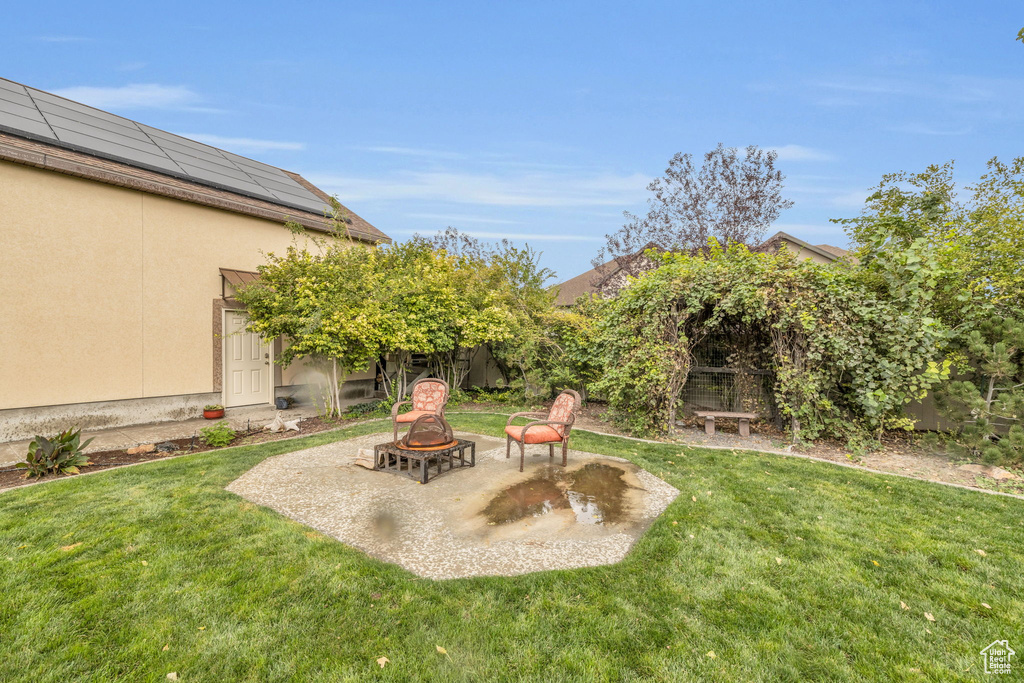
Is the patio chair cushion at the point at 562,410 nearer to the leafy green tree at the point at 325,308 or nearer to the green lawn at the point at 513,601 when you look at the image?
the green lawn at the point at 513,601

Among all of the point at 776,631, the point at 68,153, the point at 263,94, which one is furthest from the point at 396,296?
the point at 263,94

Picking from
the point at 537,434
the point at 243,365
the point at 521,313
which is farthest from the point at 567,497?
the point at 243,365

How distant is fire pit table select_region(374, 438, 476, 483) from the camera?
5.15m

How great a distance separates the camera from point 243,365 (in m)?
9.74

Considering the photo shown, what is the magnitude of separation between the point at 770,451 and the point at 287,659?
699 cm

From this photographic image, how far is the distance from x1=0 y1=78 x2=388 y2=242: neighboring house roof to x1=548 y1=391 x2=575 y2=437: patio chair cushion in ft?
27.4

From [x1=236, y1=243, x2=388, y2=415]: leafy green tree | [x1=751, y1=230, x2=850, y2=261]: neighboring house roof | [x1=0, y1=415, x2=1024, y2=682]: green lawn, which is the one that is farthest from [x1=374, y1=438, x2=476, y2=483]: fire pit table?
[x1=751, y1=230, x2=850, y2=261]: neighboring house roof

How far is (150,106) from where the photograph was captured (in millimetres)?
12406

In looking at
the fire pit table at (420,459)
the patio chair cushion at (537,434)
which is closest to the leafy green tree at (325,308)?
the fire pit table at (420,459)

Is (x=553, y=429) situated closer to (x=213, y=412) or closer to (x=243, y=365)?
(x=213, y=412)

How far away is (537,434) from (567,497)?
1.20 meters

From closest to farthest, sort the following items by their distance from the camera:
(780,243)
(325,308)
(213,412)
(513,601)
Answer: (513,601) → (325,308) → (213,412) → (780,243)

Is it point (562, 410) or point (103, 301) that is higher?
point (103, 301)

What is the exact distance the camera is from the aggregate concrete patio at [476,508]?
135 inches
